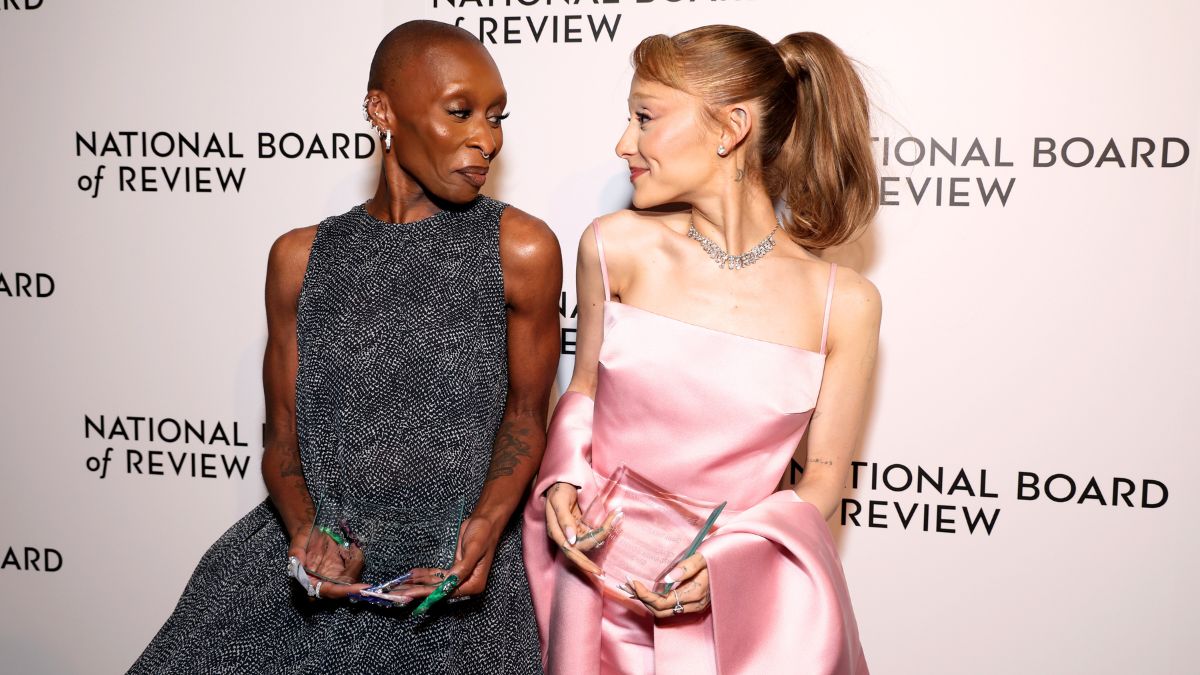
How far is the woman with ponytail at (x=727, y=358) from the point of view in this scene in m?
1.47

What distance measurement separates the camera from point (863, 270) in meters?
1.97

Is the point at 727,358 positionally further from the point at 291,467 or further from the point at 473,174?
the point at 291,467

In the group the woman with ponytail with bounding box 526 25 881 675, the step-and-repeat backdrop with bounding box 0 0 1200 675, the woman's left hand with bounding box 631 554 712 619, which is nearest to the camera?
the woman's left hand with bounding box 631 554 712 619

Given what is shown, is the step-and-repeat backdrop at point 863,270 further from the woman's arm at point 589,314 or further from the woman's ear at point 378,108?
the woman's ear at point 378,108

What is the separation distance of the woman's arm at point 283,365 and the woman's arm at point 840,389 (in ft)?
2.72

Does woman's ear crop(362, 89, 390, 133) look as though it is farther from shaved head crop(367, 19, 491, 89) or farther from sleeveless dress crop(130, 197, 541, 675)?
sleeveless dress crop(130, 197, 541, 675)

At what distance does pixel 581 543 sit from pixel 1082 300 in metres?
1.13

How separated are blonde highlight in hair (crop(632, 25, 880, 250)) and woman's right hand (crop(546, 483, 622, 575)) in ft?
1.96

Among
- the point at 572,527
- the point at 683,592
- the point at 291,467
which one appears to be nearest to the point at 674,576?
the point at 683,592

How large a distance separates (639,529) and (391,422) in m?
0.42

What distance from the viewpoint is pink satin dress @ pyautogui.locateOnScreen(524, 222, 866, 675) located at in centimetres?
145

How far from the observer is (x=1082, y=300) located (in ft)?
6.26

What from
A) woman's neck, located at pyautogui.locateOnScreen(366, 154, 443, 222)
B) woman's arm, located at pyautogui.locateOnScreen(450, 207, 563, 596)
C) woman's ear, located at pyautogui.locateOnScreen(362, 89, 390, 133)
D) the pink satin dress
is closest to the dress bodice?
the pink satin dress

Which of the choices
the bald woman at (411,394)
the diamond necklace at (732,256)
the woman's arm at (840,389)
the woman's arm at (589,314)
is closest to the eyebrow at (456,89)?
the bald woman at (411,394)
